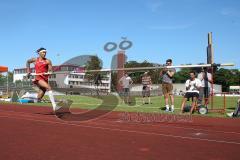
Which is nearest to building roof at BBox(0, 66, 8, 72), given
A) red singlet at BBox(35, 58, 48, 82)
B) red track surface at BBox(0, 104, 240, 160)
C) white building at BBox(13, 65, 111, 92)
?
white building at BBox(13, 65, 111, 92)

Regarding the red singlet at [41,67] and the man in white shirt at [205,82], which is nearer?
the red singlet at [41,67]

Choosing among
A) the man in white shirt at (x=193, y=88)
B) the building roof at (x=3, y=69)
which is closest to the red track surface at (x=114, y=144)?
the man in white shirt at (x=193, y=88)

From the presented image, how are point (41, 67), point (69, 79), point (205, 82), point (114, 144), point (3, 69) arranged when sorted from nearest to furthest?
point (114, 144) < point (41, 67) < point (205, 82) < point (3, 69) < point (69, 79)

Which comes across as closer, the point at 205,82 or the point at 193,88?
the point at 193,88

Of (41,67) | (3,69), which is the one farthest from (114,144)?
(3,69)

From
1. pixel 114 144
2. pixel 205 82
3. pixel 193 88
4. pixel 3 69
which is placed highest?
pixel 3 69

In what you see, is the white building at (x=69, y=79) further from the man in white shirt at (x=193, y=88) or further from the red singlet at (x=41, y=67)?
the man in white shirt at (x=193, y=88)

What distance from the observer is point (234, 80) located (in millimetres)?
132625

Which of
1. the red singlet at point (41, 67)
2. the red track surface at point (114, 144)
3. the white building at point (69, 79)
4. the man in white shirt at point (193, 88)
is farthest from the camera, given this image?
the white building at point (69, 79)

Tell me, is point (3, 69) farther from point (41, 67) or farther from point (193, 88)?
point (193, 88)

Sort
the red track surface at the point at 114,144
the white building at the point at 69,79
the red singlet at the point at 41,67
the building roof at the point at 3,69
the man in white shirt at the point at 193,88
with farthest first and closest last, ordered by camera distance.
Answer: the building roof at the point at 3,69 < the white building at the point at 69,79 < the man in white shirt at the point at 193,88 < the red singlet at the point at 41,67 < the red track surface at the point at 114,144

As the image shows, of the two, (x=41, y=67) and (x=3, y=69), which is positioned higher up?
(x=3, y=69)

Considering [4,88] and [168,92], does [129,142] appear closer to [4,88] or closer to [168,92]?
[168,92]

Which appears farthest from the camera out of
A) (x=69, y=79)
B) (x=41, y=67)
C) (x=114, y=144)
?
(x=69, y=79)
